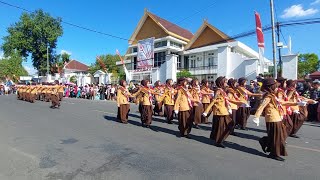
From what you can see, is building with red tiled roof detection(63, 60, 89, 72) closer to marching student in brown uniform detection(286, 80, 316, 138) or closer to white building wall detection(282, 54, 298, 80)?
white building wall detection(282, 54, 298, 80)

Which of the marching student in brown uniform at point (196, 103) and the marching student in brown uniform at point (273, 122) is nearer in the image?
the marching student in brown uniform at point (273, 122)

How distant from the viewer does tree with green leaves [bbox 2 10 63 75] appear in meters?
52.5

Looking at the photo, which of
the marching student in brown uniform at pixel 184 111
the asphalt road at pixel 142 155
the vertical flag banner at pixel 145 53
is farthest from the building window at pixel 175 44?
the marching student in brown uniform at pixel 184 111

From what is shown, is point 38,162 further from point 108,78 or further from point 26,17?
point 26,17

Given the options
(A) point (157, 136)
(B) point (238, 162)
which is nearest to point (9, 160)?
(A) point (157, 136)

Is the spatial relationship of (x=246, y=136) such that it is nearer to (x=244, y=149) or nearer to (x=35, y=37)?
(x=244, y=149)

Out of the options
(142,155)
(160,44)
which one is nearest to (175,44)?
(160,44)

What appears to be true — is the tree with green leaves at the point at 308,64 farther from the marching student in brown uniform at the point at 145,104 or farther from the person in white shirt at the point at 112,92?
the marching student in brown uniform at the point at 145,104

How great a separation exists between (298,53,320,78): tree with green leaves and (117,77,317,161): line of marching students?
4672cm

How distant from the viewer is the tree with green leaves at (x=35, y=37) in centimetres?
5247

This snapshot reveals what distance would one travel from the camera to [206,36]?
3678 centimetres

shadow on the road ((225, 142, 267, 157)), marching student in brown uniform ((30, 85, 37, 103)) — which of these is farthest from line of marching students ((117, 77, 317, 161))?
marching student in brown uniform ((30, 85, 37, 103))

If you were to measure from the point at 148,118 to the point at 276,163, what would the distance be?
5.49m

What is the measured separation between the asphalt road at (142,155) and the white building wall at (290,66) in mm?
8219
